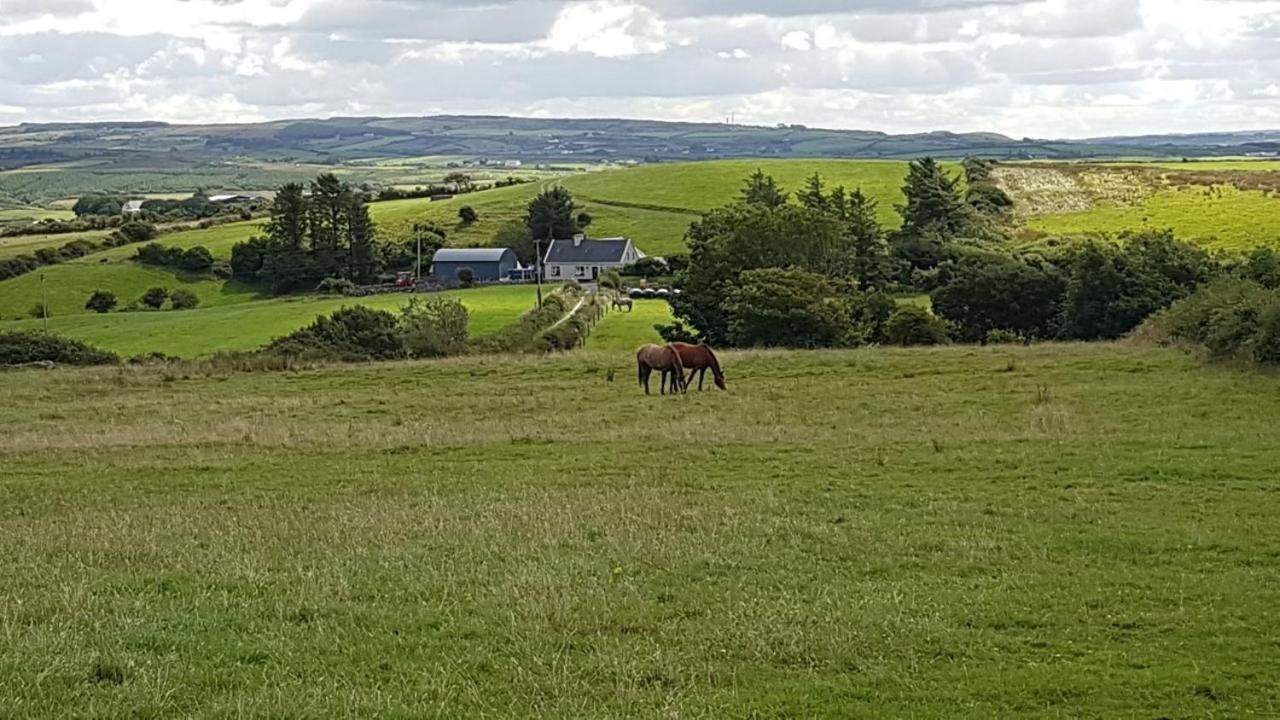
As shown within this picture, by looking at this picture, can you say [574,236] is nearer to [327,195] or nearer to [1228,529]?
[327,195]

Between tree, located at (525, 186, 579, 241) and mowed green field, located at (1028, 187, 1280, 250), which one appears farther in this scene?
tree, located at (525, 186, 579, 241)

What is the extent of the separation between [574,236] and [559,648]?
11796cm

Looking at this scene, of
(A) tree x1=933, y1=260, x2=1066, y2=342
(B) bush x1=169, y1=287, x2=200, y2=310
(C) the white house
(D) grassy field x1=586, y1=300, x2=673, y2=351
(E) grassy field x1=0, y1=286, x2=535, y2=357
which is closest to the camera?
(A) tree x1=933, y1=260, x2=1066, y2=342

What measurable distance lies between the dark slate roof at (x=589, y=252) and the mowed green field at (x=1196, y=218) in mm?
36798

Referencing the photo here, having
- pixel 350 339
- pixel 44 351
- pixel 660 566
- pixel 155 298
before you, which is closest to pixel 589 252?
pixel 155 298

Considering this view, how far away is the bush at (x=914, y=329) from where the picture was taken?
195 feet

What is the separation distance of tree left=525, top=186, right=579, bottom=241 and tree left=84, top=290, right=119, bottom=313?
44.2m

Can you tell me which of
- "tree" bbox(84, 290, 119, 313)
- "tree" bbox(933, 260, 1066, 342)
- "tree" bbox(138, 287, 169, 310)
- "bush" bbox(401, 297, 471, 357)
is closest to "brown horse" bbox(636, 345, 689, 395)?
"bush" bbox(401, 297, 471, 357)

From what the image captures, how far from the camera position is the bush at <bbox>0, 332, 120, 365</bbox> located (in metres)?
55.1

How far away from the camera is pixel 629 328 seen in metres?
75.2

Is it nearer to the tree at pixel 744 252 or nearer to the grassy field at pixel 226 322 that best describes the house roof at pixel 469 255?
the grassy field at pixel 226 322

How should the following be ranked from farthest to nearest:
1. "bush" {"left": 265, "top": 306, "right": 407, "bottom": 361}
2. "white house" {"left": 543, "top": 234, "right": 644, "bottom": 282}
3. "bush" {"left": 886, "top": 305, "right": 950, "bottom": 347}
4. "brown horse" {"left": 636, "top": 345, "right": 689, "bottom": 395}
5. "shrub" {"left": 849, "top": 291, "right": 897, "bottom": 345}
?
1. "white house" {"left": 543, "top": 234, "right": 644, "bottom": 282}
2. "shrub" {"left": 849, "top": 291, "right": 897, "bottom": 345}
3. "bush" {"left": 886, "top": 305, "right": 950, "bottom": 347}
4. "bush" {"left": 265, "top": 306, "right": 407, "bottom": 361}
5. "brown horse" {"left": 636, "top": 345, "right": 689, "bottom": 395}

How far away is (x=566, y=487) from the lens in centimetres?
1941

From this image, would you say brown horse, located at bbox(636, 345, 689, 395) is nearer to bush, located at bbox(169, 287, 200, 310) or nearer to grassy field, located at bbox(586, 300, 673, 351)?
grassy field, located at bbox(586, 300, 673, 351)
